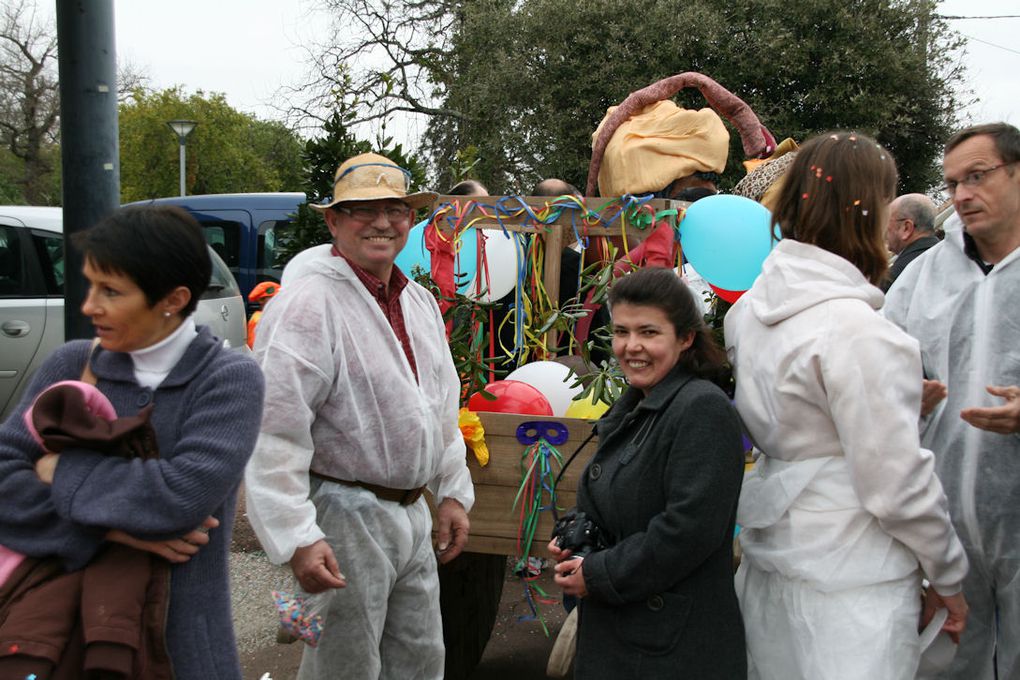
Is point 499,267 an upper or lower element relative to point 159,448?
upper

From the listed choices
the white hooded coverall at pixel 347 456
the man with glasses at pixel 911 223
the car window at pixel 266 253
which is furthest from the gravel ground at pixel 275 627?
the car window at pixel 266 253

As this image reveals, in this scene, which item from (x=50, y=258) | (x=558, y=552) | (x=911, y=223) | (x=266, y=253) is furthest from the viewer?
(x=266, y=253)

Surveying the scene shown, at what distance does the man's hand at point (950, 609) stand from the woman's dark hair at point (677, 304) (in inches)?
27.1

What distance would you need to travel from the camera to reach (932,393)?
2.33 m

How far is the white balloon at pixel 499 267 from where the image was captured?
3.75m

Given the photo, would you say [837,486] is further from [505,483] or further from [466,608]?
[466,608]

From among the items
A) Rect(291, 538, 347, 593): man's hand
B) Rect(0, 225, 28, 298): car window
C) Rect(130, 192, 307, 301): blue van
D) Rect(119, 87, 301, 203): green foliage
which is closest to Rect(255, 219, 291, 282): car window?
Rect(130, 192, 307, 301): blue van

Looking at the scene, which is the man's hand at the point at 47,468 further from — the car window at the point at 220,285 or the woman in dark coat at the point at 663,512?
the car window at the point at 220,285

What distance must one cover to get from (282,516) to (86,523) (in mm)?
655

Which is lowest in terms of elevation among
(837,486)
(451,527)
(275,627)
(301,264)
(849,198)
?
(275,627)

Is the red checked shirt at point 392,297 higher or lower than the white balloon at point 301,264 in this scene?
lower

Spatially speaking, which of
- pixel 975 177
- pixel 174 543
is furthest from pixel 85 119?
pixel 975 177

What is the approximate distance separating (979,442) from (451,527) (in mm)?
1455

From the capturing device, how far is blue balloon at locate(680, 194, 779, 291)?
324cm
